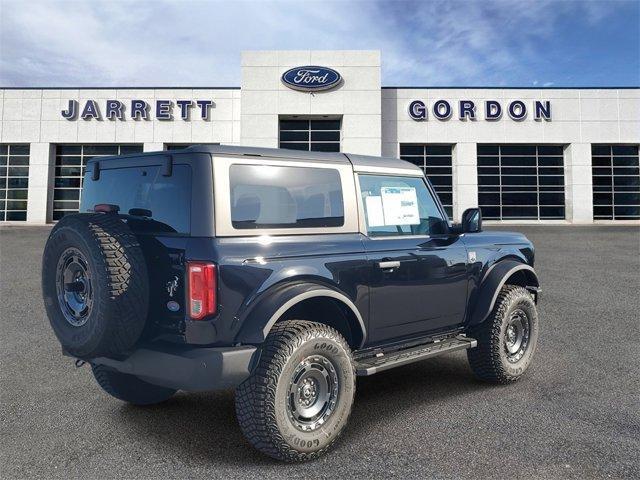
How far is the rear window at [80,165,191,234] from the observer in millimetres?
3156

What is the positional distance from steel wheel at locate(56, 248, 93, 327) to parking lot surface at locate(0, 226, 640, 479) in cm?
90

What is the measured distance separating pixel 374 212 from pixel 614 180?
28.4 meters

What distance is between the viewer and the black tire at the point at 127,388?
13.2ft

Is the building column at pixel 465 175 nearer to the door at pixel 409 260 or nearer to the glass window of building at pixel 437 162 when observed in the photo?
the glass window of building at pixel 437 162

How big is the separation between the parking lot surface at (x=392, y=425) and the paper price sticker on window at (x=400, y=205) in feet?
5.04

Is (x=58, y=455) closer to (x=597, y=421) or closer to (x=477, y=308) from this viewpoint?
(x=477, y=308)

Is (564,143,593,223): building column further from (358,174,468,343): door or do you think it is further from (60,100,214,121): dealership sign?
(358,174,468,343): door

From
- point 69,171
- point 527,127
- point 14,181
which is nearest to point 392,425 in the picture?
point 527,127

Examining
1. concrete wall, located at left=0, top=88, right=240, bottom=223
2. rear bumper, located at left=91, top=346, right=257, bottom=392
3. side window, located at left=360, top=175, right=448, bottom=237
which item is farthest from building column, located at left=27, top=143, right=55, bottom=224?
rear bumper, located at left=91, top=346, right=257, bottom=392

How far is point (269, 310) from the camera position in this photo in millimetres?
3018

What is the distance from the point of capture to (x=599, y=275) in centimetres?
1123

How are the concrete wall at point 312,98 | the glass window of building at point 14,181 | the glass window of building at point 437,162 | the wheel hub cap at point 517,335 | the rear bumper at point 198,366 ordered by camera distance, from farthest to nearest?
the glass window of building at point 14,181 → the glass window of building at point 437,162 → the concrete wall at point 312,98 → the wheel hub cap at point 517,335 → the rear bumper at point 198,366

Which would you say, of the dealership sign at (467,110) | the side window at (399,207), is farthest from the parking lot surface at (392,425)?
the dealership sign at (467,110)

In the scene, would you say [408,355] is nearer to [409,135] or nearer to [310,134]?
[310,134]
